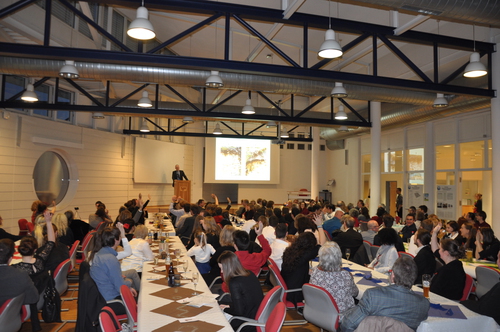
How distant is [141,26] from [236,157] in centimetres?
1578

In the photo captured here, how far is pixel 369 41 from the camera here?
1094 centimetres

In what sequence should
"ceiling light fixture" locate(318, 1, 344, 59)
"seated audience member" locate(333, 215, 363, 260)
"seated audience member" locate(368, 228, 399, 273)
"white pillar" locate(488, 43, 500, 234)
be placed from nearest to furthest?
"seated audience member" locate(368, 228, 399, 273) → "ceiling light fixture" locate(318, 1, 344, 59) → "seated audience member" locate(333, 215, 363, 260) → "white pillar" locate(488, 43, 500, 234)

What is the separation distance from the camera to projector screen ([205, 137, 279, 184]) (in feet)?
66.9

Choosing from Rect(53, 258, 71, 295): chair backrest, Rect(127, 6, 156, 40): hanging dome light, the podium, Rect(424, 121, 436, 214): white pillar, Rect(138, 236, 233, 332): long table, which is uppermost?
Rect(127, 6, 156, 40): hanging dome light

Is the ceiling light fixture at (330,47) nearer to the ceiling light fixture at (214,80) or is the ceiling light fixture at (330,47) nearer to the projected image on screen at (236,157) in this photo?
the ceiling light fixture at (214,80)

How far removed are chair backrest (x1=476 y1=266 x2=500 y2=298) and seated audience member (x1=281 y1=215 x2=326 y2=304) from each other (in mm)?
2117

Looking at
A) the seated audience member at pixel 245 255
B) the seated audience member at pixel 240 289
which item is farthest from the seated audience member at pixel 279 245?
the seated audience member at pixel 240 289

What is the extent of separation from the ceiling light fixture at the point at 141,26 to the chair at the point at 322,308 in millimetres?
3768

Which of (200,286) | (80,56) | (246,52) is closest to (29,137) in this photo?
(80,56)

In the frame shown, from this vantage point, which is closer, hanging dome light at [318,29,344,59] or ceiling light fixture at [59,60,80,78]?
hanging dome light at [318,29,344,59]

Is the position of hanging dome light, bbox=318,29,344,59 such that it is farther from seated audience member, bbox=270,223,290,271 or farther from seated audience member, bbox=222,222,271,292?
seated audience member, bbox=222,222,271,292

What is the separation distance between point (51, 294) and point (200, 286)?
2039 millimetres

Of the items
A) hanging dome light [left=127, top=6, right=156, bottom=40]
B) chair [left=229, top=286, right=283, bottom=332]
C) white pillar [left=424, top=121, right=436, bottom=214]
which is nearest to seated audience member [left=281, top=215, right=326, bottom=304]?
chair [left=229, top=286, right=283, bottom=332]

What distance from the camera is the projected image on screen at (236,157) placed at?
67.1ft
